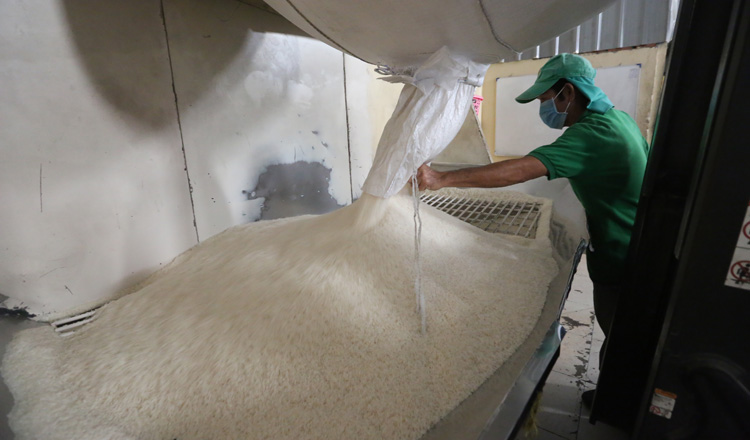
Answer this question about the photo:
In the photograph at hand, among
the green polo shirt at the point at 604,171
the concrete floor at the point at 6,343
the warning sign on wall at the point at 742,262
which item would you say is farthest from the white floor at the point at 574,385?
the concrete floor at the point at 6,343

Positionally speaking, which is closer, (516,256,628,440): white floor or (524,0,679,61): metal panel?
(516,256,628,440): white floor

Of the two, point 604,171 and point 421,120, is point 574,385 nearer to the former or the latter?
point 604,171

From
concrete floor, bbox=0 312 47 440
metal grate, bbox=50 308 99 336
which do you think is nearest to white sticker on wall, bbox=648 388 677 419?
concrete floor, bbox=0 312 47 440

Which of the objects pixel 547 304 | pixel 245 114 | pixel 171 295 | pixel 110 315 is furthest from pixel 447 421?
pixel 245 114

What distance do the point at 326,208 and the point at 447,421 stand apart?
1.47 meters

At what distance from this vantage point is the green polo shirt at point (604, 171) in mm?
1043

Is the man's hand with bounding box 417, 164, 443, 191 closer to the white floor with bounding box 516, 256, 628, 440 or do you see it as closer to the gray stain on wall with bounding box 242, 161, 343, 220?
the white floor with bounding box 516, 256, 628, 440

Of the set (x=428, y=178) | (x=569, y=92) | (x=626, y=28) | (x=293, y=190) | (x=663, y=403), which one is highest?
(x=626, y=28)

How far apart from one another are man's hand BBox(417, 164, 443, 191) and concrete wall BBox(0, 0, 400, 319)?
0.88 m

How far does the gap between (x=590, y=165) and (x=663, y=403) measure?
2.16 ft

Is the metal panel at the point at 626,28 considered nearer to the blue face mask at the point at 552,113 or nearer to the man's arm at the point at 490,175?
the blue face mask at the point at 552,113

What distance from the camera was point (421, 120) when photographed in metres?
1.03

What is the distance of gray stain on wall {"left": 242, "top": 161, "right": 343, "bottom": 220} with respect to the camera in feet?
5.69

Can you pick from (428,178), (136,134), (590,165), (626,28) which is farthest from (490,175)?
(626,28)
